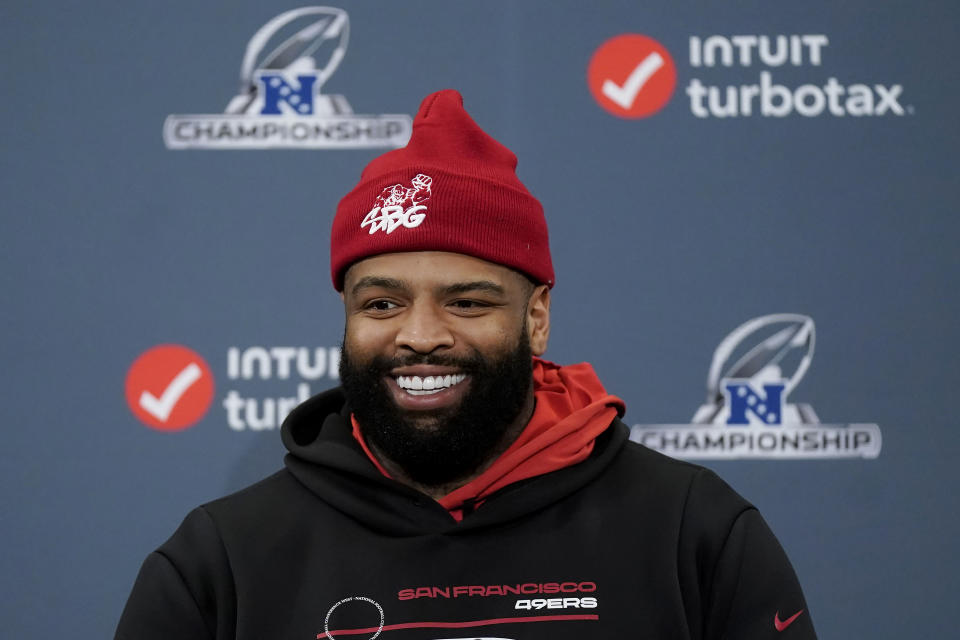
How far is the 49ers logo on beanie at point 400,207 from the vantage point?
1.06 metres

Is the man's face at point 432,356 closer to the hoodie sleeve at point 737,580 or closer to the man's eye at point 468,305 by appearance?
the man's eye at point 468,305

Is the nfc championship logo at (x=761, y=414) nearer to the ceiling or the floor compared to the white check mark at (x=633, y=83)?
nearer to the floor

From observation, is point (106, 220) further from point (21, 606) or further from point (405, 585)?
point (405, 585)

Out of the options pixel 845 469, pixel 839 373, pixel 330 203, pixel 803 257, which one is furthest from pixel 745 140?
pixel 330 203

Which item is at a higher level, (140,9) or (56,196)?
(140,9)

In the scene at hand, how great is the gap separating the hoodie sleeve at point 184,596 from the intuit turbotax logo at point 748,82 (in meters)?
1.03

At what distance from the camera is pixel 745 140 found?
167 cm

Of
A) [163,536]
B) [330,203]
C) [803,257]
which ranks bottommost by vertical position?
[163,536]

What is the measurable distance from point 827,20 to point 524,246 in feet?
2.93

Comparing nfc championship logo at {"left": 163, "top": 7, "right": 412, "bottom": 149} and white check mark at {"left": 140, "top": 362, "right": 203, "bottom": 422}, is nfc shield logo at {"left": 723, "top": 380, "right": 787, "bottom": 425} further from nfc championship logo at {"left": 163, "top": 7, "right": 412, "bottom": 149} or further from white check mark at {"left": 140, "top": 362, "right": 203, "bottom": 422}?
white check mark at {"left": 140, "top": 362, "right": 203, "bottom": 422}

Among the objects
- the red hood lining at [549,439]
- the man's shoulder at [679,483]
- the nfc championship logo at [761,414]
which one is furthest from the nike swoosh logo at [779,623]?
the nfc championship logo at [761,414]

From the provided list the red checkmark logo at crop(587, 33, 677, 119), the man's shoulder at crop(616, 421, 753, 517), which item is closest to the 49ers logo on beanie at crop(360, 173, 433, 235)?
the man's shoulder at crop(616, 421, 753, 517)

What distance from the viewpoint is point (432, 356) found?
1025 mm

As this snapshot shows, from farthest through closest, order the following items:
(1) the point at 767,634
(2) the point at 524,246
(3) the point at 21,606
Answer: (3) the point at 21,606 < (2) the point at 524,246 < (1) the point at 767,634
